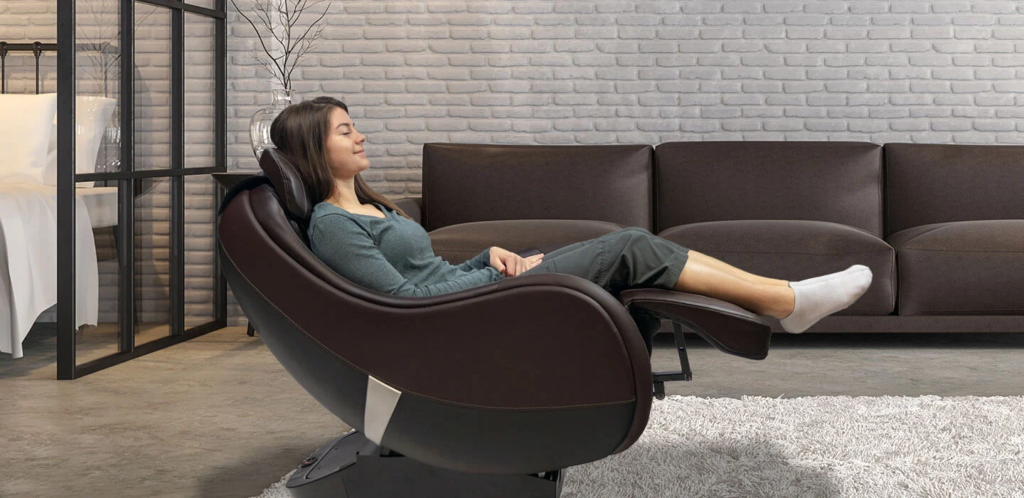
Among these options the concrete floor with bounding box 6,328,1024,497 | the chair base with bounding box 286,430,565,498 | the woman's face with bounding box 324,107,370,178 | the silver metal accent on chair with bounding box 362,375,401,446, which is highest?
the woman's face with bounding box 324,107,370,178

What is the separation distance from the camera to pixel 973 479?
2.08 m

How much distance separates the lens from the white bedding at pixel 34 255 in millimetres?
3451

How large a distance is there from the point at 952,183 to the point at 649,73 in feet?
5.05

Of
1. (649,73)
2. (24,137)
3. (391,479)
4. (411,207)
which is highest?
(649,73)

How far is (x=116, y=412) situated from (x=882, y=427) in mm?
2265

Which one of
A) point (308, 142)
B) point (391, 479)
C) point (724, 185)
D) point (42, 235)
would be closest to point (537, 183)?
point (724, 185)

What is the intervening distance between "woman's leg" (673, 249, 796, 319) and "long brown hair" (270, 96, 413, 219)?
2.63 ft

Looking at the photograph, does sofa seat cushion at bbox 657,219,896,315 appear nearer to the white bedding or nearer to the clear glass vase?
the clear glass vase

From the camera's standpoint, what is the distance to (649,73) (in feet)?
15.5

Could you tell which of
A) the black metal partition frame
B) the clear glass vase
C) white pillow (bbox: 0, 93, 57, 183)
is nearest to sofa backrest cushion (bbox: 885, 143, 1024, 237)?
the clear glass vase

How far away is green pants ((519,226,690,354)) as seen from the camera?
193cm

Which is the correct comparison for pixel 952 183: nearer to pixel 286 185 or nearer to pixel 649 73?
pixel 649 73

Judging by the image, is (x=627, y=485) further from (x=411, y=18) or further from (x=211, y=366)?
(x=411, y=18)

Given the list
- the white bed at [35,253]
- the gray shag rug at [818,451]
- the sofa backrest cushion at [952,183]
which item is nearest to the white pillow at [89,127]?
the white bed at [35,253]
